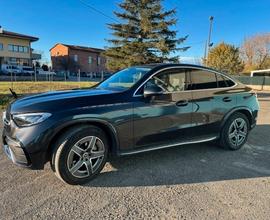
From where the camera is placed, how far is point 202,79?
4602 mm

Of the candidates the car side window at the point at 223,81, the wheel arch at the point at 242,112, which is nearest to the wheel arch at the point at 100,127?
the wheel arch at the point at 242,112

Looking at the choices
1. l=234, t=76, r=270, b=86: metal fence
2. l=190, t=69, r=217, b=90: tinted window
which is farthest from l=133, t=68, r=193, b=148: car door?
l=234, t=76, r=270, b=86: metal fence

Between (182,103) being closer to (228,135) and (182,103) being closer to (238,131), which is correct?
(228,135)

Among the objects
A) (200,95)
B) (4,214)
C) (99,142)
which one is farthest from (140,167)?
(4,214)

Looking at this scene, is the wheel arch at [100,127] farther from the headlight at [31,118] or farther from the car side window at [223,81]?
the car side window at [223,81]

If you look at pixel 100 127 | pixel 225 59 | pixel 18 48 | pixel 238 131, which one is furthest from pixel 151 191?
pixel 18 48

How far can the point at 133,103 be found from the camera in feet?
12.0

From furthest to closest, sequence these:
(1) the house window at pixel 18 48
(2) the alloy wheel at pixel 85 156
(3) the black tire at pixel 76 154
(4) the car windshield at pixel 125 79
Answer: (1) the house window at pixel 18 48 → (4) the car windshield at pixel 125 79 → (2) the alloy wheel at pixel 85 156 → (3) the black tire at pixel 76 154

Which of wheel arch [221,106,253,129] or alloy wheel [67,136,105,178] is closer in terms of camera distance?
alloy wheel [67,136,105,178]

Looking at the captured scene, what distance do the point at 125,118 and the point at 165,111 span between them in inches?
27.9

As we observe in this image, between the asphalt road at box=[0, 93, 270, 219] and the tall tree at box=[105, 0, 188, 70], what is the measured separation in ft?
46.2

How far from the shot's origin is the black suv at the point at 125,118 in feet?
10.4

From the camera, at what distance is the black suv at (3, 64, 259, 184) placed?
3156mm

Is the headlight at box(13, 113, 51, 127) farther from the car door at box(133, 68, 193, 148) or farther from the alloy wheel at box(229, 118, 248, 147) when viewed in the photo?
the alloy wheel at box(229, 118, 248, 147)
